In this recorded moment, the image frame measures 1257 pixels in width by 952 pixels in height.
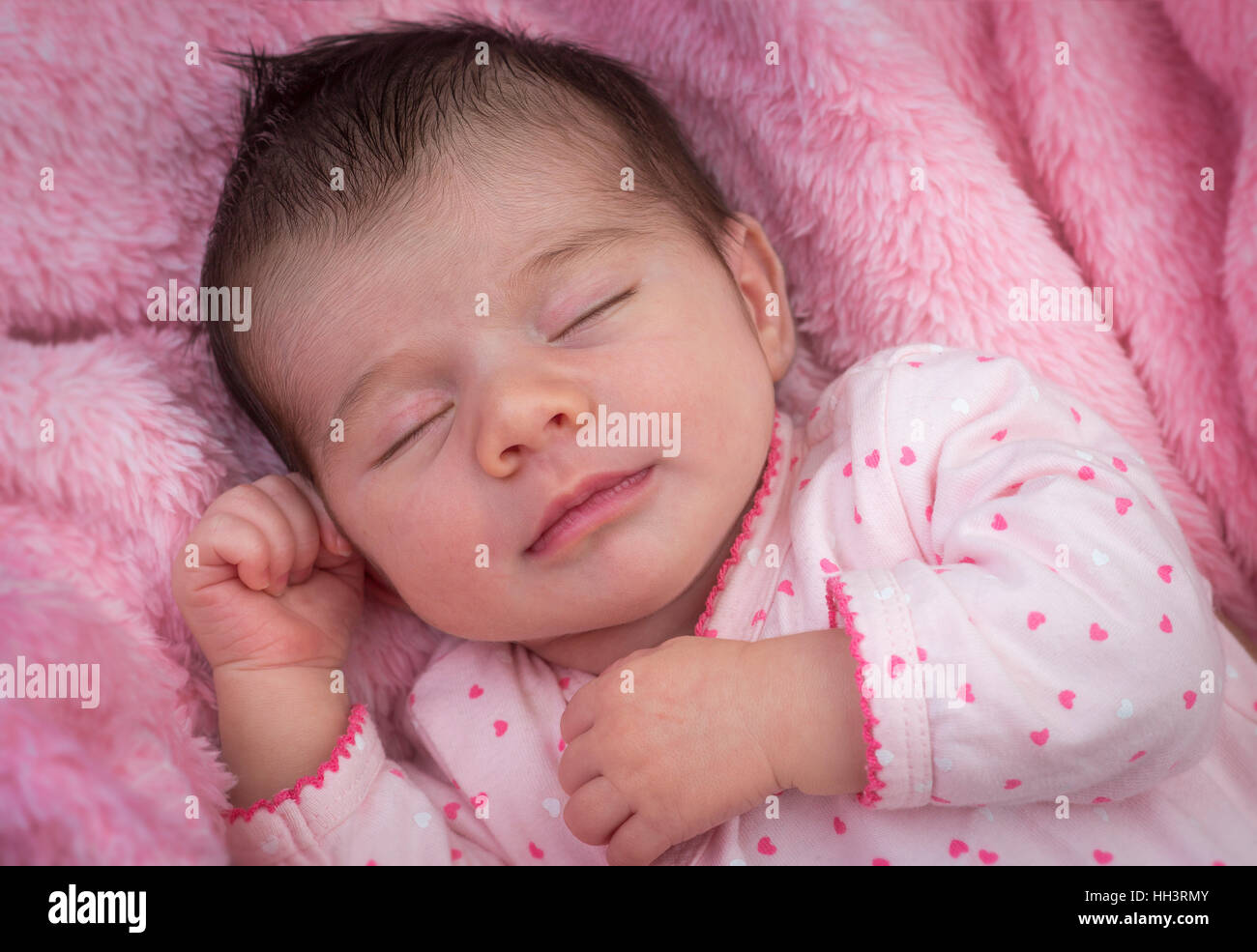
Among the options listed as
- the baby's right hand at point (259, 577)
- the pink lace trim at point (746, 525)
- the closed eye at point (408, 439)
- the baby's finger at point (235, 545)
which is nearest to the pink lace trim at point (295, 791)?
the baby's right hand at point (259, 577)

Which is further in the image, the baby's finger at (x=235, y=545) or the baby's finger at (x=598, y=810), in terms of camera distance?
the baby's finger at (x=235, y=545)

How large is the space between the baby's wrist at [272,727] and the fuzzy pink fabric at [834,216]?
3.8 inches

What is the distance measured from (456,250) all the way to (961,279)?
2.84 feet

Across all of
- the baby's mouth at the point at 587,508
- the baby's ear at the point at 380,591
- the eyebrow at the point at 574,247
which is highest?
the eyebrow at the point at 574,247

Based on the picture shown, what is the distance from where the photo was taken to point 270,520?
1.57 meters

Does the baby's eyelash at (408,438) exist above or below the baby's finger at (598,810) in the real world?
above

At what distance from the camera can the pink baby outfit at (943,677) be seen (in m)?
1.19

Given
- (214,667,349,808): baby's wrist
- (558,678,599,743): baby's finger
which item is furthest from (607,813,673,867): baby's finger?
(214,667,349,808): baby's wrist

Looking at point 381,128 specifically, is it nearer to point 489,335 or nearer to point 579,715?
point 489,335

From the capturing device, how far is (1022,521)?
1278 millimetres

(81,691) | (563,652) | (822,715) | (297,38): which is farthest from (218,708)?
(297,38)

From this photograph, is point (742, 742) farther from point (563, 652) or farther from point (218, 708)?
point (218, 708)

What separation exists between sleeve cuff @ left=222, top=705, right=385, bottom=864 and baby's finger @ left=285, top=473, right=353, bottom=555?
12.6 inches

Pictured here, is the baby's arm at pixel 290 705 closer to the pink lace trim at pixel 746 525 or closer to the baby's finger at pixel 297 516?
the baby's finger at pixel 297 516
